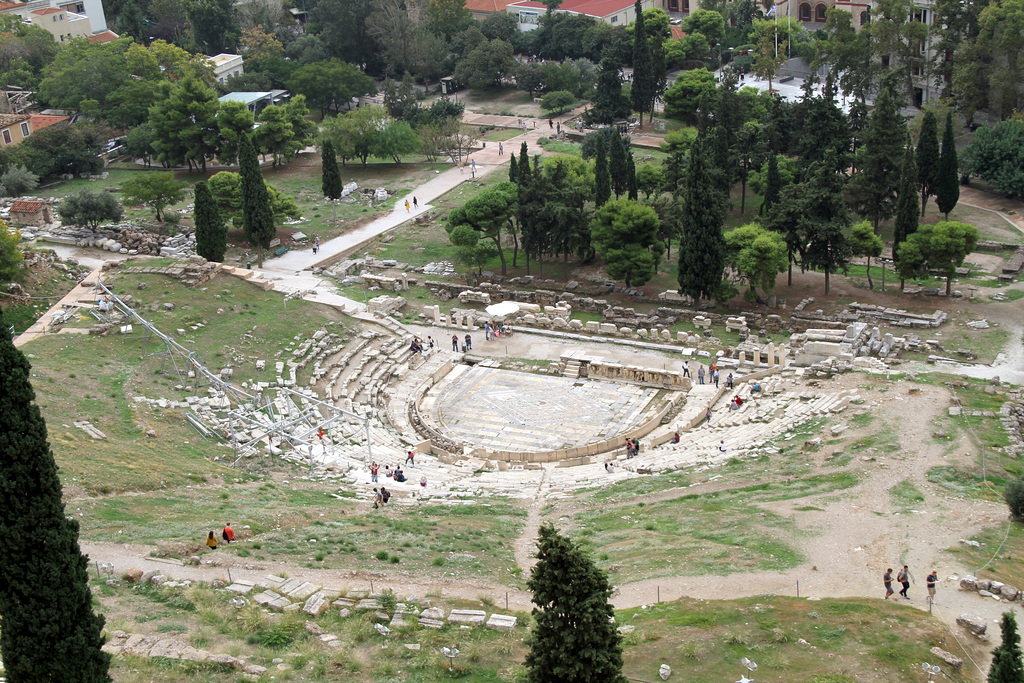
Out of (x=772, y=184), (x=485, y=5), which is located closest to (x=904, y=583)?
(x=772, y=184)

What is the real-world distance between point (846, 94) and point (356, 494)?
213 ft

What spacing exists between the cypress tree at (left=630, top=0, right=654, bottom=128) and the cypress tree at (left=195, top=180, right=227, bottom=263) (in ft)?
144

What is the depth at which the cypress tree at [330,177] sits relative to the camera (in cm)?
7762

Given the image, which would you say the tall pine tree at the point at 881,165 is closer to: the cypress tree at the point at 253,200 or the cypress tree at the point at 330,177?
the cypress tree at the point at 330,177

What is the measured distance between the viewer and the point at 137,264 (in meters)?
57.4

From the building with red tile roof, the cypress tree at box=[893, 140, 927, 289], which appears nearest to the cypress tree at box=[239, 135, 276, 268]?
the cypress tree at box=[893, 140, 927, 289]

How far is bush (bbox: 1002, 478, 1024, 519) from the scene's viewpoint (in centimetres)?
3131

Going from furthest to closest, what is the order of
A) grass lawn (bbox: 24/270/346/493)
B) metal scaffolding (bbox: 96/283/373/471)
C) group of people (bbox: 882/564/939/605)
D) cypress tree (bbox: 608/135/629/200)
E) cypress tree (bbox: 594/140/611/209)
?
cypress tree (bbox: 608/135/629/200) < cypress tree (bbox: 594/140/611/209) < metal scaffolding (bbox: 96/283/373/471) < grass lawn (bbox: 24/270/346/493) < group of people (bbox: 882/564/939/605)

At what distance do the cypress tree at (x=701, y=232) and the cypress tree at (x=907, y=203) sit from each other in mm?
10813

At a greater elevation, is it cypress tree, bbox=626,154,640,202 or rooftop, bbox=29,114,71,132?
rooftop, bbox=29,114,71,132

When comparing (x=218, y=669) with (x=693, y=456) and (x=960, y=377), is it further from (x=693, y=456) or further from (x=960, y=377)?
(x=960, y=377)

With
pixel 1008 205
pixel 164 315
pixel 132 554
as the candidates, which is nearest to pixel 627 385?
pixel 164 315

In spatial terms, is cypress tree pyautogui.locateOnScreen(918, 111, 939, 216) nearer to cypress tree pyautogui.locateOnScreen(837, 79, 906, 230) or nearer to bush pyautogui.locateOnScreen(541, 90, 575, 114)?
cypress tree pyautogui.locateOnScreen(837, 79, 906, 230)

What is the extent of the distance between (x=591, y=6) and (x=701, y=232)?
70.2m
